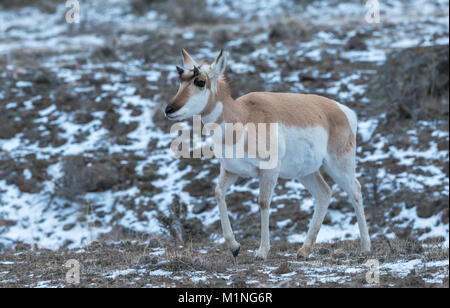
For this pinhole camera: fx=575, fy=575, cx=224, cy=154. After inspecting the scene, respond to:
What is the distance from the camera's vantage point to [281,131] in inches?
284

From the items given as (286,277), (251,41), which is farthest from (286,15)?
(286,277)

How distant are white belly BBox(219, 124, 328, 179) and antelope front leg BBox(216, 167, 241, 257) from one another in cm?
18

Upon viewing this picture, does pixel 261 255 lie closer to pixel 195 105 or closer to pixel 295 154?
pixel 295 154

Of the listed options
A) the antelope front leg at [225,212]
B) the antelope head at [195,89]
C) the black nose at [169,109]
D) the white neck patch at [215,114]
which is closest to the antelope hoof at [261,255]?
the antelope front leg at [225,212]

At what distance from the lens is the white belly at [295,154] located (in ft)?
22.8

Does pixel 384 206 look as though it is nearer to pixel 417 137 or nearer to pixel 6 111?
pixel 417 137

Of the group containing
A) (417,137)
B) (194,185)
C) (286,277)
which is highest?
(286,277)

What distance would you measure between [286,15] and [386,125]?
1122 centimetres

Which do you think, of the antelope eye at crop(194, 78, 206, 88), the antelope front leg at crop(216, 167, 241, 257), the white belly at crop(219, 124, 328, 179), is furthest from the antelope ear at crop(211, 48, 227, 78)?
the antelope front leg at crop(216, 167, 241, 257)

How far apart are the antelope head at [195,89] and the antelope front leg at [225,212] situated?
946 mm

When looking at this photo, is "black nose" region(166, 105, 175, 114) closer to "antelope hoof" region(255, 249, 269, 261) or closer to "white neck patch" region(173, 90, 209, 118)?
"white neck patch" region(173, 90, 209, 118)

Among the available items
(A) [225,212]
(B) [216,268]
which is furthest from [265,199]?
(B) [216,268]

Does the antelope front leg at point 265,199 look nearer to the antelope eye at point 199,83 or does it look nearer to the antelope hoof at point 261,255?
the antelope hoof at point 261,255

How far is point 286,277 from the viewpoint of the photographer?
5879 mm
